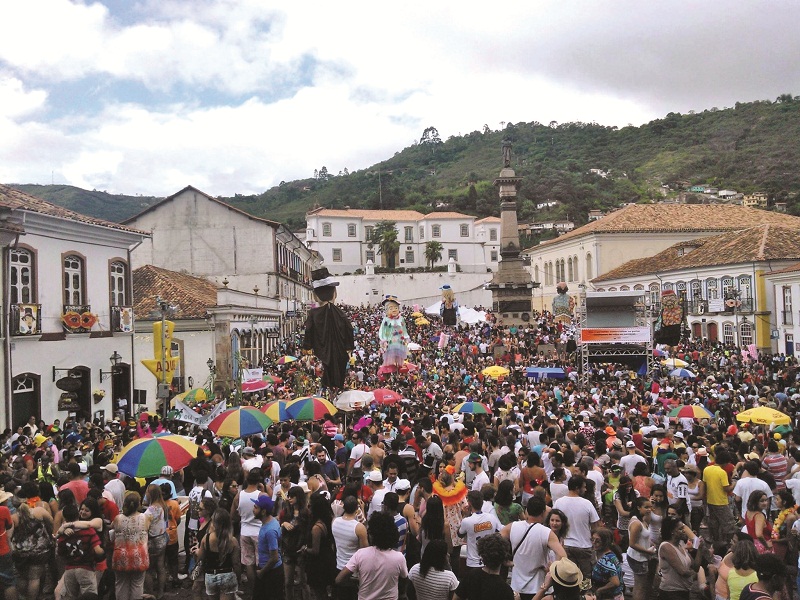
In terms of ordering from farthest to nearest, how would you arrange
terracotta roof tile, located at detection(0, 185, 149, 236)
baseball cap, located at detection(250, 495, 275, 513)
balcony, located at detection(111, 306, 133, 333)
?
1. balcony, located at detection(111, 306, 133, 333)
2. terracotta roof tile, located at detection(0, 185, 149, 236)
3. baseball cap, located at detection(250, 495, 275, 513)

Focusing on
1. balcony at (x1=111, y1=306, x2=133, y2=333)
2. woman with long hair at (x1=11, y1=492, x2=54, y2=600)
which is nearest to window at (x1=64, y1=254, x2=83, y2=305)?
balcony at (x1=111, y1=306, x2=133, y2=333)

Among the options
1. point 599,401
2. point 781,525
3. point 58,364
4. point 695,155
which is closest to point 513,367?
point 599,401

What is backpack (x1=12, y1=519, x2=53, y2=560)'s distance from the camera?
7.07m

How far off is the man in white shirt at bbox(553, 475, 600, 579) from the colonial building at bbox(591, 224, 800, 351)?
3165 centimetres

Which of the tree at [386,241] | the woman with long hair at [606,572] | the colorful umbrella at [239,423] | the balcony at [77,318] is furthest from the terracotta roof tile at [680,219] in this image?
the woman with long hair at [606,572]

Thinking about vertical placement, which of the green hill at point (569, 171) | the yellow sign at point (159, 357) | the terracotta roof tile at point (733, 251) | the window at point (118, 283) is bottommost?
the yellow sign at point (159, 357)

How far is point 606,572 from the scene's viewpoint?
5.70 meters

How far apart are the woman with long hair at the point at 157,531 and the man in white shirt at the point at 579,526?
3.95 metres

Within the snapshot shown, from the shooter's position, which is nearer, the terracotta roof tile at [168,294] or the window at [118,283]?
the window at [118,283]

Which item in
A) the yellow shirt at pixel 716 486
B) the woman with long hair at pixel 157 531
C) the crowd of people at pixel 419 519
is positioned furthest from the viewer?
the yellow shirt at pixel 716 486

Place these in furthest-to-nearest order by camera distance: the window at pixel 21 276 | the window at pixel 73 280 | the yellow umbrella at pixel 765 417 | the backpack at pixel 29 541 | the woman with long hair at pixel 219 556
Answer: the window at pixel 73 280, the window at pixel 21 276, the yellow umbrella at pixel 765 417, the backpack at pixel 29 541, the woman with long hair at pixel 219 556

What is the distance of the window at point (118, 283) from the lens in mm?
22344

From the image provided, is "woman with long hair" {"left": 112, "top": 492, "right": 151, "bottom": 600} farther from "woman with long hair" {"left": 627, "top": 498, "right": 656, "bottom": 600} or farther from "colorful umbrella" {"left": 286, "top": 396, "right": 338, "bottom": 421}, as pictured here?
"colorful umbrella" {"left": 286, "top": 396, "right": 338, "bottom": 421}

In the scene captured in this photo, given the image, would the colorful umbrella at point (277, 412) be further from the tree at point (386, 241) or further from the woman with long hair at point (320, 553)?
the tree at point (386, 241)
